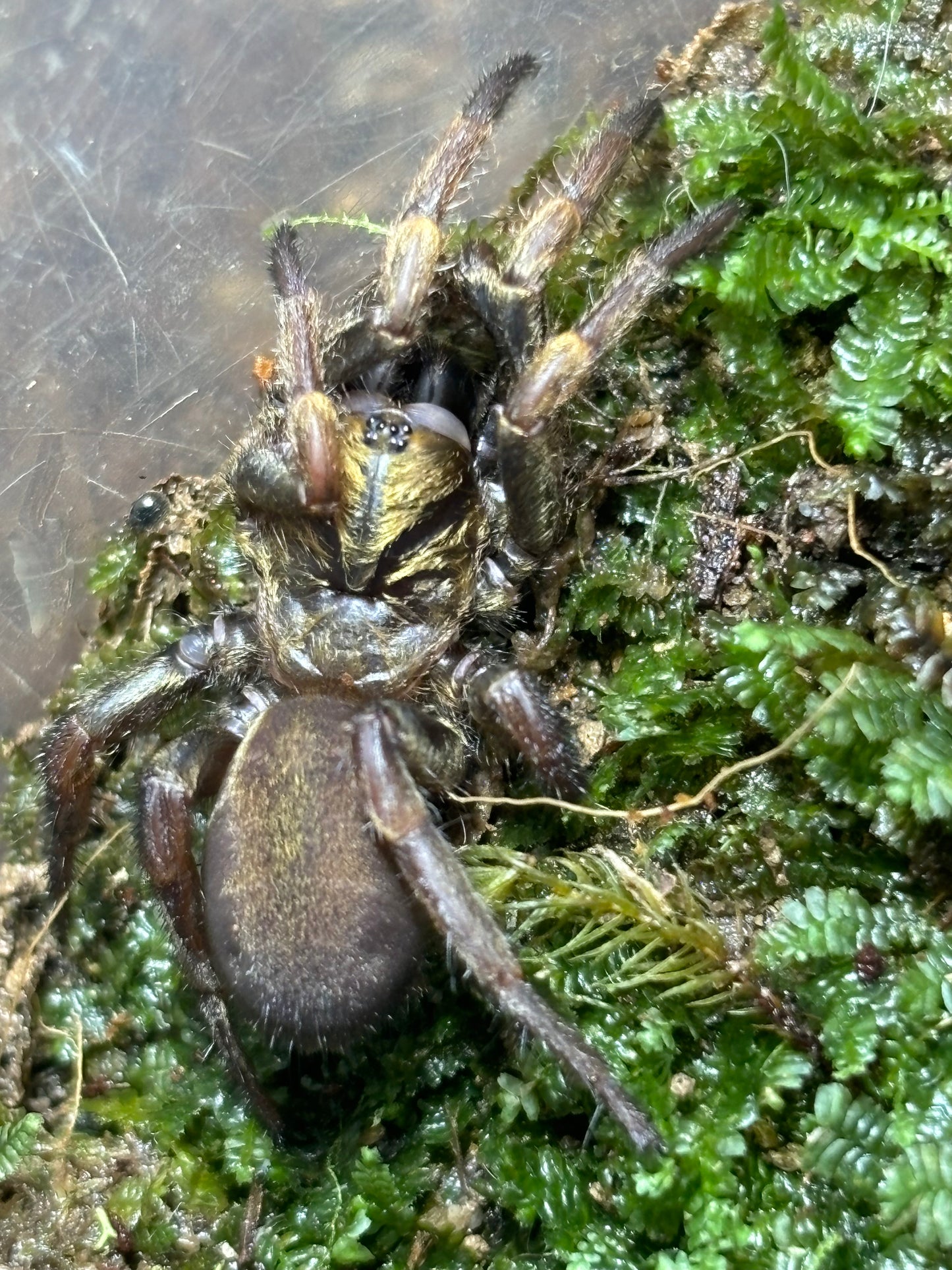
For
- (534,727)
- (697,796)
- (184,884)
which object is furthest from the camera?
(184,884)

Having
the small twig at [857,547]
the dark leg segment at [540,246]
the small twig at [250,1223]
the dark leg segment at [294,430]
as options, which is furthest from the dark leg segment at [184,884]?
the small twig at [857,547]

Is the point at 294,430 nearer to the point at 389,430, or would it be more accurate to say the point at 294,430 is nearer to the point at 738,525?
the point at 389,430

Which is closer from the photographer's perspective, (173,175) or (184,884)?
(184,884)

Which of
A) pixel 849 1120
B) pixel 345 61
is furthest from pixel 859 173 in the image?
pixel 849 1120

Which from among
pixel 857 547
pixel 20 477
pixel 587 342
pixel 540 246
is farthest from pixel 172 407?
pixel 857 547

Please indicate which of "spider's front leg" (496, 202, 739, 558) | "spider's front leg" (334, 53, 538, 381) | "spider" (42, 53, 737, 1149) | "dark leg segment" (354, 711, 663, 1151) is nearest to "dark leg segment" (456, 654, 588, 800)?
"spider" (42, 53, 737, 1149)

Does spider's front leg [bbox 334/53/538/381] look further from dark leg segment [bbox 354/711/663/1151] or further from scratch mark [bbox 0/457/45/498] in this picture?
scratch mark [bbox 0/457/45/498]
